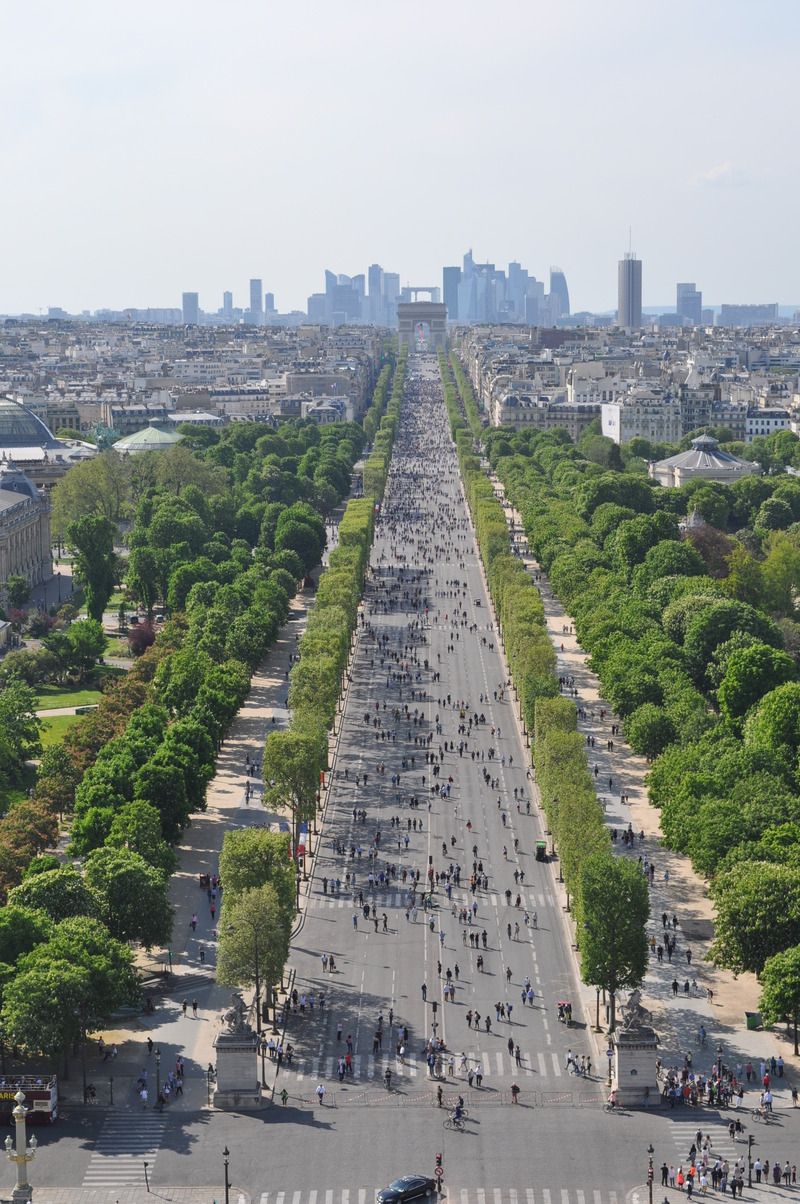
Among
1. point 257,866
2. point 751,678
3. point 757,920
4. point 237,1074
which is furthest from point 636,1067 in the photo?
point 751,678

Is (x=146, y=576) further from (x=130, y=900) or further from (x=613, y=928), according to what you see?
(x=613, y=928)

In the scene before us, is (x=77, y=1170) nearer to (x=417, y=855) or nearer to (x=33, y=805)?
(x=33, y=805)

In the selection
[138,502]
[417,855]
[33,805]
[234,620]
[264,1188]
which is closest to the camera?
[264,1188]

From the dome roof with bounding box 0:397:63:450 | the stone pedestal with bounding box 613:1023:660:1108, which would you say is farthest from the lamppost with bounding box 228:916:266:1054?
the dome roof with bounding box 0:397:63:450

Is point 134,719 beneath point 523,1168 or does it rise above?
above

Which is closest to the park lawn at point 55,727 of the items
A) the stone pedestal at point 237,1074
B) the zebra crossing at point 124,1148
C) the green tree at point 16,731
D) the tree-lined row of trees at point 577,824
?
the green tree at point 16,731

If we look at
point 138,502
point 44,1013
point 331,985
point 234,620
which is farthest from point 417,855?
point 138,502
